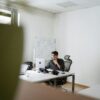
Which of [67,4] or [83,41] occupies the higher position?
[67,4]

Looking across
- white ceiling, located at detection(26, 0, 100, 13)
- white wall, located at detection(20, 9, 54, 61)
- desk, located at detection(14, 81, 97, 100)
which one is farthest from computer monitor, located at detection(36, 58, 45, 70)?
desk, located at detection(14, 81, 97, 100)

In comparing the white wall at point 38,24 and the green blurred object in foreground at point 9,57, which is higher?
the white wall at point 38,24

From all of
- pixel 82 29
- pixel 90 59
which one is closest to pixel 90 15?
pixel 82 29

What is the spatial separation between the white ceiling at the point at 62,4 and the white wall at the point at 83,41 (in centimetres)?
30

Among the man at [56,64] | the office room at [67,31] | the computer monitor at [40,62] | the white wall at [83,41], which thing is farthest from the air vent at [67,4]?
the computer monitor at [40,62]

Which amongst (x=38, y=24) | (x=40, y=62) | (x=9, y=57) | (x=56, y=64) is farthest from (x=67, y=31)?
(x=9, y=57)

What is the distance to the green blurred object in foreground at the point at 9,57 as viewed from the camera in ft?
0.94

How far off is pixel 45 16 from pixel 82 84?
2.62m

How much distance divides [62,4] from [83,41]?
1.33 m

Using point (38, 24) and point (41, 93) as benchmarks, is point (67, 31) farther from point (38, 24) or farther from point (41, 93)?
point (41, 93)

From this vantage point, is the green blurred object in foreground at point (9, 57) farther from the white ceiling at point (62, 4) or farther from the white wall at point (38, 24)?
the white wall at point (38, 24)

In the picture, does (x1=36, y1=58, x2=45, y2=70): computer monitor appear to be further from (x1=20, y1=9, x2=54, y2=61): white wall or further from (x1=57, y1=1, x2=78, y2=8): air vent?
(x1=57, y1=1, x2=78, y2=8): air vent

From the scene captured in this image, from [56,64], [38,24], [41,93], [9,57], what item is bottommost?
[56,64]

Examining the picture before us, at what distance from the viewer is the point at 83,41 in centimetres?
564
